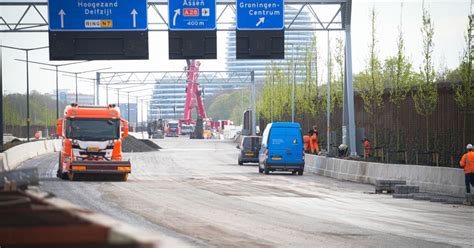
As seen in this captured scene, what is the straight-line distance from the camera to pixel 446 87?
4531 cm

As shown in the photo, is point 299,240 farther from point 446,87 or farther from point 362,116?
point 362,116

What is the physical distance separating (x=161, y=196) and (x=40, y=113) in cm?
14887

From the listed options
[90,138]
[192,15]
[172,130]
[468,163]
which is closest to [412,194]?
[468,163]

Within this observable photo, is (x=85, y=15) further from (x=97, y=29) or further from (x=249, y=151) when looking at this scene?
(x=249, y=151)

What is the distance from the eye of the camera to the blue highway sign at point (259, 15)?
41031 millimetres

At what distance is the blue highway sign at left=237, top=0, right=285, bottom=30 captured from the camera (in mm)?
41031

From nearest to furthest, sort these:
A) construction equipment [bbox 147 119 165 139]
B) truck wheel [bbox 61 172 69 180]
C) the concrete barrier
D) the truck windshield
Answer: the concrete barrier, the truck windshield, truck wheel [bbox 61 172 69 180], construction equipment [bbox 147 119 165 139]

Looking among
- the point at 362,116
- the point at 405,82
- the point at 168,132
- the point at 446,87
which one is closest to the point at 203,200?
the point at 446,87

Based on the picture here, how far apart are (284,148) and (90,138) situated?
35.1 ft

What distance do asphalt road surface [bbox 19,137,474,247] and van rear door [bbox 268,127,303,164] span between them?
517 cm

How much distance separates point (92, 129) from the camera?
36906 millimetres

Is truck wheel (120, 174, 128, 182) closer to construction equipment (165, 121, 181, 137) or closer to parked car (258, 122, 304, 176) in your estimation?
parked car (258, 122, 304, 176)

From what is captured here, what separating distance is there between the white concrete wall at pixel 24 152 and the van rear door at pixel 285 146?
1172 cm

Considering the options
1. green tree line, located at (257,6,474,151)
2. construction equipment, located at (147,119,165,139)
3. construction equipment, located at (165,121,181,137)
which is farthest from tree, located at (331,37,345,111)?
construction equipment, located at (165,121,181,137)
